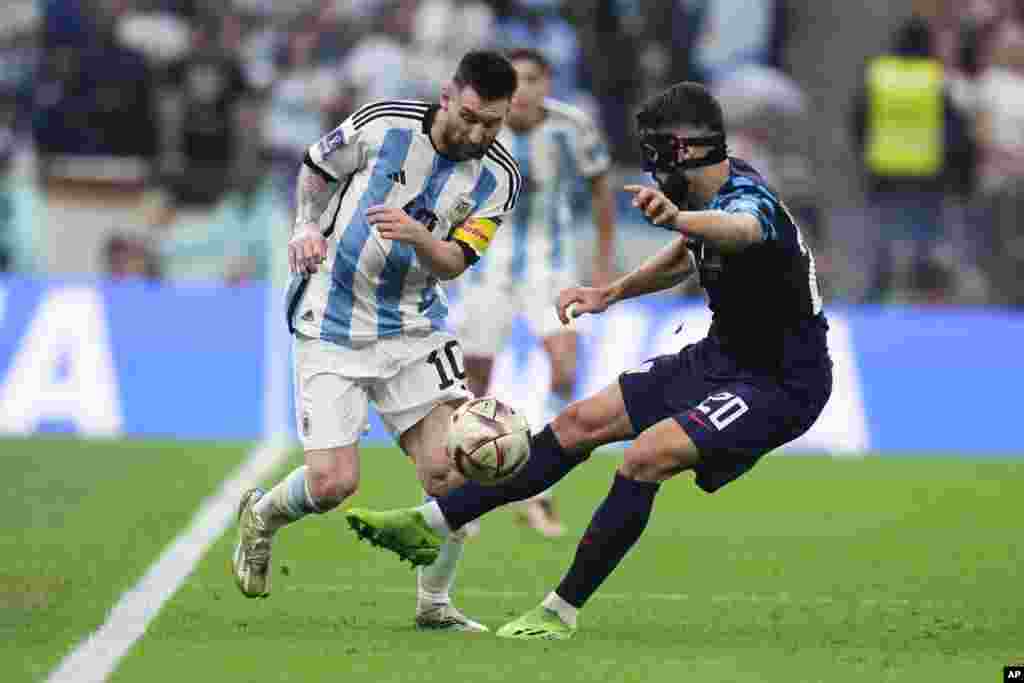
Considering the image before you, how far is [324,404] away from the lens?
803 centimetres

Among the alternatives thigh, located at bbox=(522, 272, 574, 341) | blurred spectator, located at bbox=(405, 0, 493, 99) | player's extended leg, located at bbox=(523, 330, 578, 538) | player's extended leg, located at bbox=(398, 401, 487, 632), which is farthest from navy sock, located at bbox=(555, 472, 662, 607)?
blurred spectator, located at bbox=(405, 0, 493, 99)

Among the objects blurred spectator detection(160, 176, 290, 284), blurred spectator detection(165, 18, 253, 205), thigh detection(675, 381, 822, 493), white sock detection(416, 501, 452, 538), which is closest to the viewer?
thigh detection(675, 381, 822, 493)

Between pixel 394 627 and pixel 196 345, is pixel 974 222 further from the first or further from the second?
pixel 394 627

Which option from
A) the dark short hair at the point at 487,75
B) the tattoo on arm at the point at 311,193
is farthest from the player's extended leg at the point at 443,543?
the dark short hair at the point at 487,75

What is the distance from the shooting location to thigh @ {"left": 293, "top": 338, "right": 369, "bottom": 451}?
26.3 feet

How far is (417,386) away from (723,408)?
1191 millimetres

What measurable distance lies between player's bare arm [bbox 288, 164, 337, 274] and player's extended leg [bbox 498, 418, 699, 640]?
52.0 inches

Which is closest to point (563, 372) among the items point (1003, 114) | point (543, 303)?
point (543, 303)

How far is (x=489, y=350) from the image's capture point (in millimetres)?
11930

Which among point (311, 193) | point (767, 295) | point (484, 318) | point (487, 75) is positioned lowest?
point (484, 318)

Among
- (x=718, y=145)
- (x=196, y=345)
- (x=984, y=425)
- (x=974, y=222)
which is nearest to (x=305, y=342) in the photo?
(x=718, y=145)

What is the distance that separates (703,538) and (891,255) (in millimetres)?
7007

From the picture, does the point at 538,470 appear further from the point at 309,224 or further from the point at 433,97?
the point at 433,97

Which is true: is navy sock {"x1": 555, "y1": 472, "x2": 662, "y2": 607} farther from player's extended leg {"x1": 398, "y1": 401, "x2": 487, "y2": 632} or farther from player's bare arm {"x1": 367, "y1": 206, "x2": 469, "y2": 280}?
player's bare arm {"x1": 367, "y1": 206, "x2": 469, "y2": 280}
